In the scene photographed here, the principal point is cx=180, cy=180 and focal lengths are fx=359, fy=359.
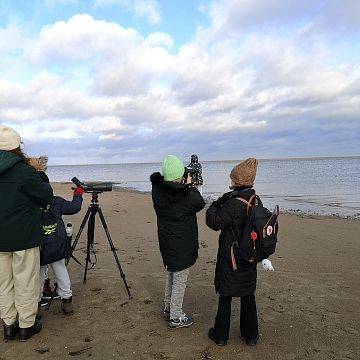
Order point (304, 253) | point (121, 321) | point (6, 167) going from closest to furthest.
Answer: point (6, 167)
point (121, 321)
point (304, 253)

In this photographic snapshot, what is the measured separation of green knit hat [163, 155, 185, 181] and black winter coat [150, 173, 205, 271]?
0.08 metres

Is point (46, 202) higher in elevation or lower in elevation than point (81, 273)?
higher

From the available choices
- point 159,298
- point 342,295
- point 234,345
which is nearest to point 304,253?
point 342,295

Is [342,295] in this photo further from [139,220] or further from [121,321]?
[139,220]

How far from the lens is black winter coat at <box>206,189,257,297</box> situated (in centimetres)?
371

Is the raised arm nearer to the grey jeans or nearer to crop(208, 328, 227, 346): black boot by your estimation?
the grey jeans

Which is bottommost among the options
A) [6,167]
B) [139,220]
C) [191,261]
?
[139,220]

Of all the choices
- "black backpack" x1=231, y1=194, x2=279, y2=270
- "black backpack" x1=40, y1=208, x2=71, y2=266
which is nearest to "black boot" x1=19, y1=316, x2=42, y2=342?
"black backpack" x1=40, y1=208, x2=71, y2=266

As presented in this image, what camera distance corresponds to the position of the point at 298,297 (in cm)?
535

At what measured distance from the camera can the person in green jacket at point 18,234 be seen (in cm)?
374

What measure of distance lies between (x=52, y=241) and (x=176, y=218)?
1.52 meters

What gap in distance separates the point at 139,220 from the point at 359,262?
24.3 ft

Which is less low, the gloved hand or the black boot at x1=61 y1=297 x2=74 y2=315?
the gloved hand

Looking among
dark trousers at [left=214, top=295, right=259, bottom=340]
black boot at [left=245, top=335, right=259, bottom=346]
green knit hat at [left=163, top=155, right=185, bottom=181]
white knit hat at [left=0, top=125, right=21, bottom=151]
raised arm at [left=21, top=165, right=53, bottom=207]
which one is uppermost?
white knit hat at [left=0, top=125, right=21, bottom=151]
